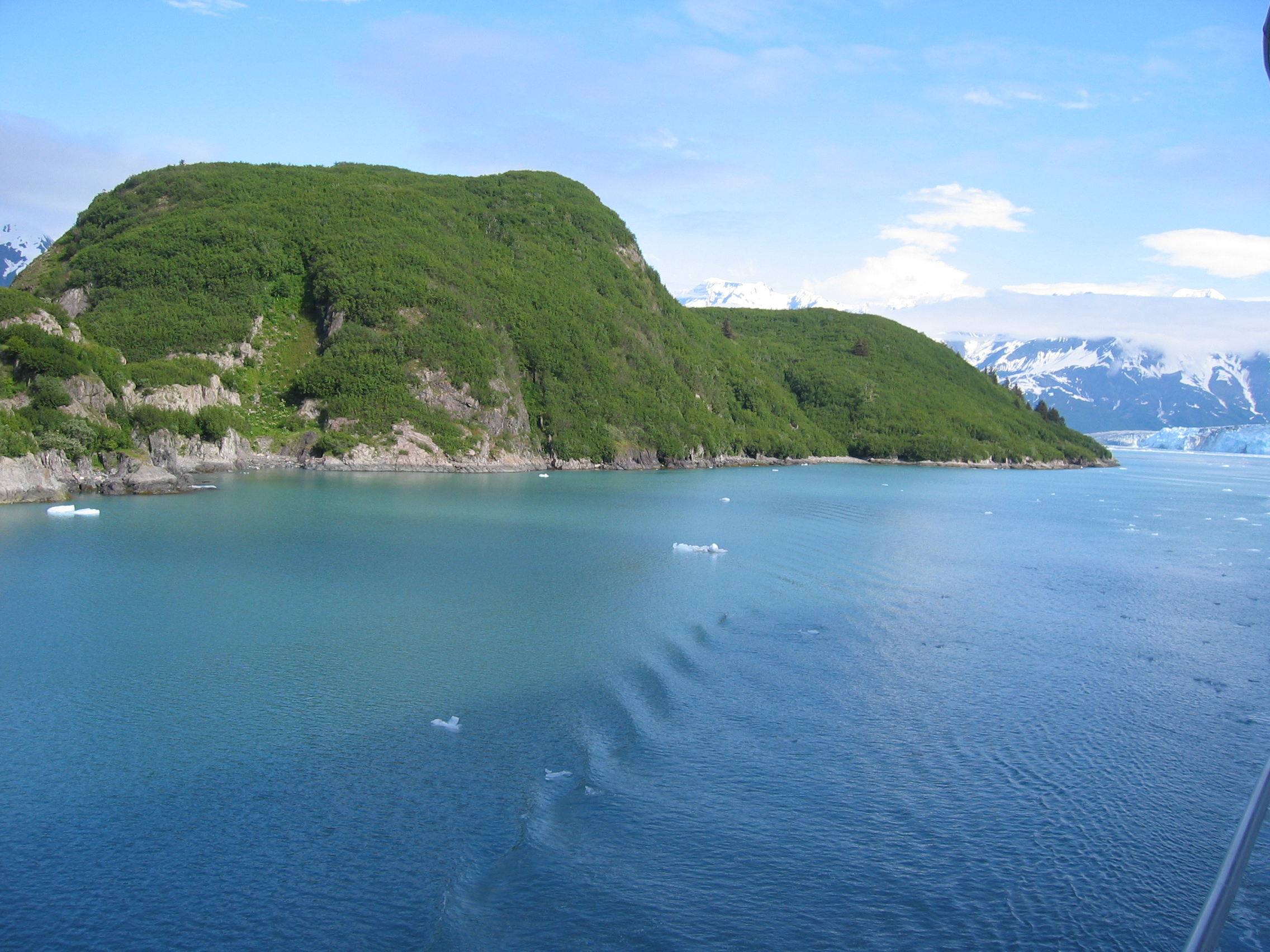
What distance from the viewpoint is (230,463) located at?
66.1 meters

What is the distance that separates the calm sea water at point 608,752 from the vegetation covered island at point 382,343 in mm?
28105

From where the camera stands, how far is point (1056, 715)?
16.9m

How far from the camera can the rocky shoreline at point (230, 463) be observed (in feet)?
145

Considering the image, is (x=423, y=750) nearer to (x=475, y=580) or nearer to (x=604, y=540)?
(x=475, y=580)

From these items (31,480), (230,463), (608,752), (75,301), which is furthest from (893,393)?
(608,752)

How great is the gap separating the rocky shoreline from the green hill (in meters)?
1.40

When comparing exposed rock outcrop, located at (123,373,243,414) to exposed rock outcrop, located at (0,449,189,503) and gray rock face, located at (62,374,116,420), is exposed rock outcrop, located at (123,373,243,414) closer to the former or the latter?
gray rock face, located at (62,374,116,420)

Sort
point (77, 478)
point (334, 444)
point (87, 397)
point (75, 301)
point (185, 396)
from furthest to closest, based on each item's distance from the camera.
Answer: point (75, 301) < point (334, 444) < point (185, 396) < point (87, 397) < point (77, 478)

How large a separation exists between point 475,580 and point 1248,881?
2137cm

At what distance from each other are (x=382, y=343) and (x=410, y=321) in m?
5.19

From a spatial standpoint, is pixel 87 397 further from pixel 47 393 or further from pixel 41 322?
pixel 41 322

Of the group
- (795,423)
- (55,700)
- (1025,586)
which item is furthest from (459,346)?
(55,700)

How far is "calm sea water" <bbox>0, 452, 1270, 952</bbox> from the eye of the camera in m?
10.1

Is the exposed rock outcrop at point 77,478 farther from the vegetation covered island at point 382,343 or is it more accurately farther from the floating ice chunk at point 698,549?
the floating ice chunk at point 698,549
